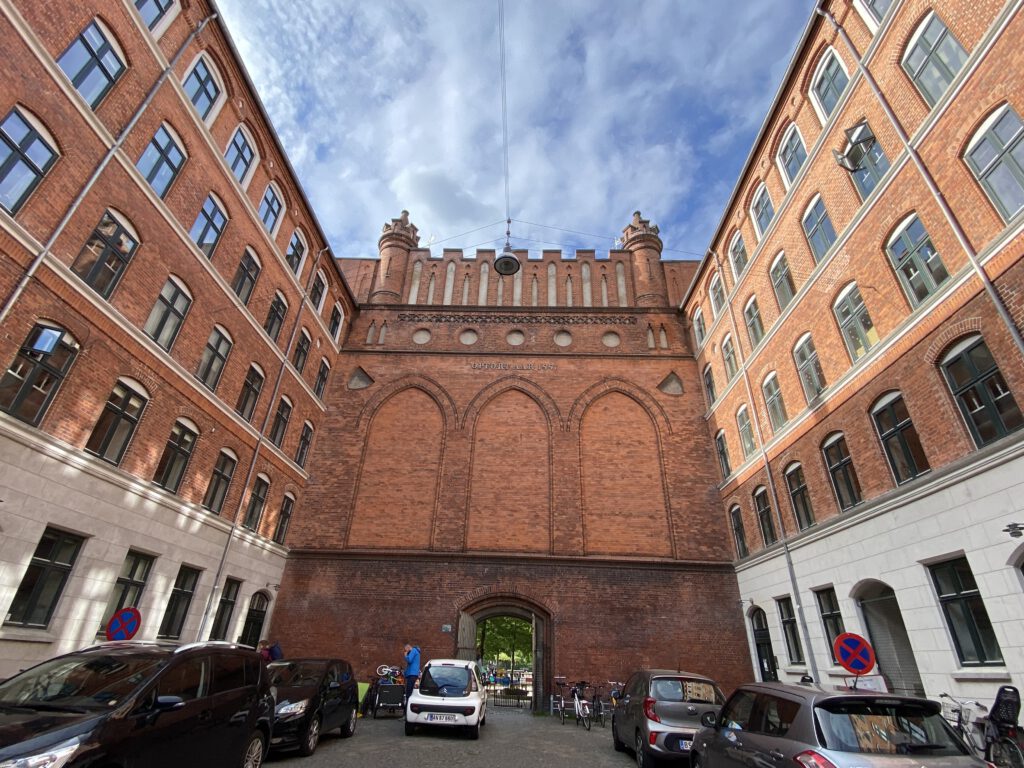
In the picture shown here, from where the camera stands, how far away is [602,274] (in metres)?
25.6

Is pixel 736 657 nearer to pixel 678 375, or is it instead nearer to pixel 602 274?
pixel 678 375

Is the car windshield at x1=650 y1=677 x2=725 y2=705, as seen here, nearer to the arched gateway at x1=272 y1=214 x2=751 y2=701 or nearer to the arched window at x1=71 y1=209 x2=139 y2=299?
the arched gateway at x1=272 y1=214 x2=751 y2=701

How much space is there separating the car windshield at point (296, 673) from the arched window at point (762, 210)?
1737 cm

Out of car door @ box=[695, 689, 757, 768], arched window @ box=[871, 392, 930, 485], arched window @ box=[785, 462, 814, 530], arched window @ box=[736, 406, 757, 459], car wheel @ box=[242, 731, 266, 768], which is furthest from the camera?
arched window @ box=[736, 406, 757, 459]

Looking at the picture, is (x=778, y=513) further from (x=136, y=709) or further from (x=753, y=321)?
(x=136, y=709)

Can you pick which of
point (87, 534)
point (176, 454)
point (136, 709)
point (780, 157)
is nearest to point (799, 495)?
point (780, 157)

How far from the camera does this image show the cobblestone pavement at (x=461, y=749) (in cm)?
844

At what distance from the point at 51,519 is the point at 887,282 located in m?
17.7

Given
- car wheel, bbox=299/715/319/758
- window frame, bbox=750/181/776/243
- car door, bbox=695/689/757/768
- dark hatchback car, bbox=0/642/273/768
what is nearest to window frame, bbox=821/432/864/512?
window frame, bbox=750/181/776/243

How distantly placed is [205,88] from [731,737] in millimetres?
18283

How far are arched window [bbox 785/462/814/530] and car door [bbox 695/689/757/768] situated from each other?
9378 mm

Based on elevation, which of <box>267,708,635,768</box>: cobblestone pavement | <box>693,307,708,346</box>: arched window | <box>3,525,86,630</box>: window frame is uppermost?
<box>693,307,708,346</box>: arched window

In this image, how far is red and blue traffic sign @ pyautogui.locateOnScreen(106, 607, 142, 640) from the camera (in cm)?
901

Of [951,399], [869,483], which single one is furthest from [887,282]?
[869,483]
